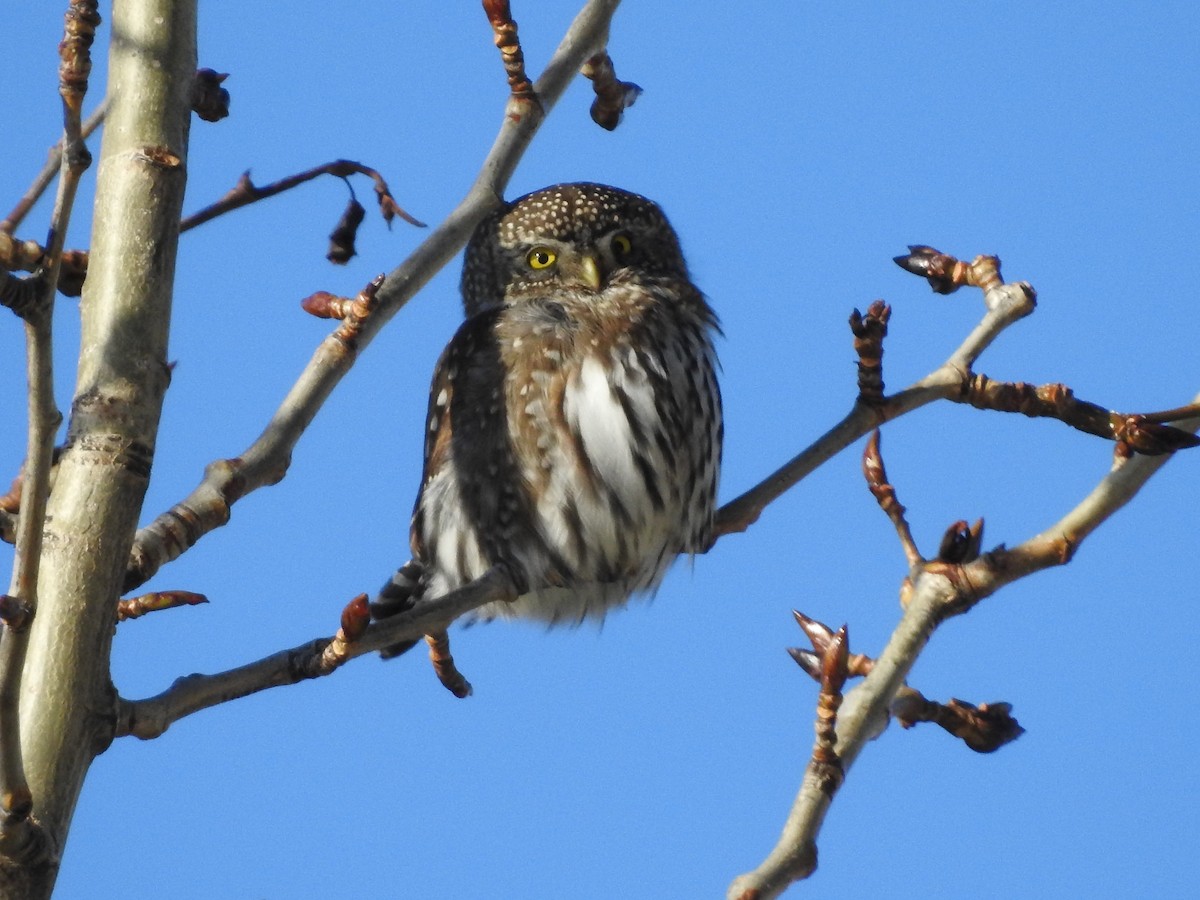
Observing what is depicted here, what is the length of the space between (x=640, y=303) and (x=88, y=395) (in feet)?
6.79

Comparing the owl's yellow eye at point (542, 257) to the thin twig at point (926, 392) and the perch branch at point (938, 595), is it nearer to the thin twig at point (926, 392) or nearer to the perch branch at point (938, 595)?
the thin twig at point (926, 392)

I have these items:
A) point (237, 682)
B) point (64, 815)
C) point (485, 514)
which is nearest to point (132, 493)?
point (237, 682)

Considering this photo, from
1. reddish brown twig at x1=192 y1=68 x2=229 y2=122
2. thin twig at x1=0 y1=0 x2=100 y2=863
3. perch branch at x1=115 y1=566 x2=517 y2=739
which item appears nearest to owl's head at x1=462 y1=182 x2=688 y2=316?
reddish brown twig at x1=192 y1=68 x2=229 y2=122

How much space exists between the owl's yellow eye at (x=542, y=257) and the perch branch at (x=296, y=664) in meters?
1.76

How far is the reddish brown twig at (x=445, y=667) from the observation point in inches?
121

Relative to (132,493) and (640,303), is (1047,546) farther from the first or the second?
(640,303)

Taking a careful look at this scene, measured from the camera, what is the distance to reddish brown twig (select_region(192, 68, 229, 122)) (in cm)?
277

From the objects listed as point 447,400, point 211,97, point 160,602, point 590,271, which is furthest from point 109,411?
point 590,271

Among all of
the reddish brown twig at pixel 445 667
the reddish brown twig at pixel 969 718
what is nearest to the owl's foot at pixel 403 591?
the reddish brown twig at pixel 445 667

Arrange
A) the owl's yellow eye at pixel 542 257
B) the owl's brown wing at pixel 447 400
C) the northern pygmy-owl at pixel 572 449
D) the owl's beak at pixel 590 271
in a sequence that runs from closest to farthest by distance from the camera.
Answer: the northern pygmy-owl at pixel 572 449 < the owl's brown wing at pixel 447 400 < the owl's beak at pixel 590 271 < the owl's yellow eye at pixel 542 257

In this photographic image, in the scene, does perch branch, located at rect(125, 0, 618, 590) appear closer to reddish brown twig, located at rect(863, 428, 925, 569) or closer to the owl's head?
reddish brown twig, located at rect(863, 428, 925, 569)

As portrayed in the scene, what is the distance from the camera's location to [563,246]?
4328 millimetres

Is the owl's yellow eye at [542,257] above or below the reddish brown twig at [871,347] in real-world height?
above

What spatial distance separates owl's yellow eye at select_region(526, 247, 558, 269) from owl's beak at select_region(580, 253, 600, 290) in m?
0.08
